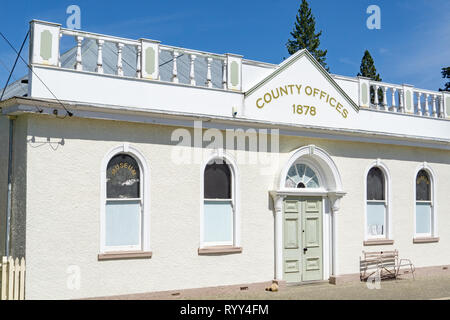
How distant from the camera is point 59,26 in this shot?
35.1 feet

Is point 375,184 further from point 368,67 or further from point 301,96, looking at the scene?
point 368,67

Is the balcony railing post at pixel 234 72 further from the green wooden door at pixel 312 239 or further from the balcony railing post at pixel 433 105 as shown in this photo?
the balcony railing post at pixel 433 105

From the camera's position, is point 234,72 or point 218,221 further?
point 234,72

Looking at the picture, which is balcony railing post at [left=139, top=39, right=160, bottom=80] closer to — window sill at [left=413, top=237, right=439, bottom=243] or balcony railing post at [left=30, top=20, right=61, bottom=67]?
balcony railing post at [left=30, top=20, right=61, bottom=67]

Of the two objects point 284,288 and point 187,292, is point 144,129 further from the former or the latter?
point 284,288

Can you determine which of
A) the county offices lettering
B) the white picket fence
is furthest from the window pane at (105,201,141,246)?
the county offices lettering

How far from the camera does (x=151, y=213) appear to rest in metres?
11.6

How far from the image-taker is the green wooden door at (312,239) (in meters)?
14.0

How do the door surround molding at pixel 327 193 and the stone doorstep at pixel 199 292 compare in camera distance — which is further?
the door surround molding at pixel 327 193

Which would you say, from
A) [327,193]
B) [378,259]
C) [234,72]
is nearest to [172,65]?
[234,72]

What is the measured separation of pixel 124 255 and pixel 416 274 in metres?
8.92

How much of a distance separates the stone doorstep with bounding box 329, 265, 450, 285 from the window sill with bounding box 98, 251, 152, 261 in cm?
526

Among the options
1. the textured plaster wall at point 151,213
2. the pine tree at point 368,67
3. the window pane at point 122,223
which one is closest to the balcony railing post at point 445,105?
the textured plaster wall at point 151,213
